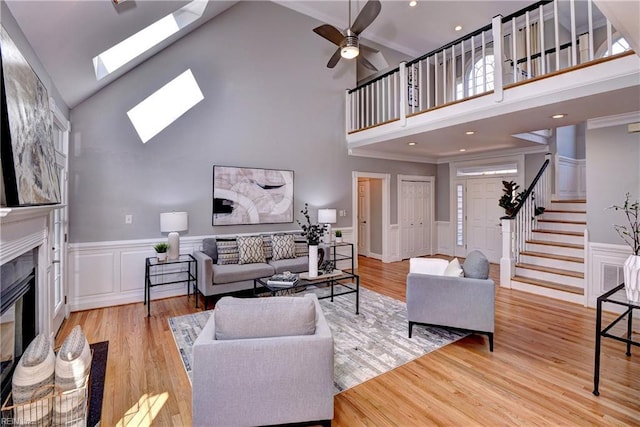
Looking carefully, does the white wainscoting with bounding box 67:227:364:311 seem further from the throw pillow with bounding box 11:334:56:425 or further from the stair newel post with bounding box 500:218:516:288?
the stair newel post with bounding box 500:218:516:288

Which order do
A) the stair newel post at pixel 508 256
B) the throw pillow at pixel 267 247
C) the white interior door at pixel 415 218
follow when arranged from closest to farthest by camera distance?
the throw pillow at pixel 267 247 → the stair newel post at pixel 508 256 → the white interior door at pixel 415 218

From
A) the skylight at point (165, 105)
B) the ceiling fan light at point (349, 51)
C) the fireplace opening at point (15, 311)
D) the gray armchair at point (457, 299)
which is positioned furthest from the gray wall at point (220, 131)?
the gray armchair at point (457, 299)

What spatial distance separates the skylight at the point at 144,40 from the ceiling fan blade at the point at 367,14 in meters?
2.14

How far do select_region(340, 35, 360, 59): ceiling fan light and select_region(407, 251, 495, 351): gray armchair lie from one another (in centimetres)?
260

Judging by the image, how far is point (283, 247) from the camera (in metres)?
4.86

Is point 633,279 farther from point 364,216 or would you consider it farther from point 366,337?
point 364,216

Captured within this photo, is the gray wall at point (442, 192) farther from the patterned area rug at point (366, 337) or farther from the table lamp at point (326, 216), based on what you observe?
the patterned area rug at point (366, 337)

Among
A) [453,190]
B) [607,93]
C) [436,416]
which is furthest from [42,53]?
[453,190]

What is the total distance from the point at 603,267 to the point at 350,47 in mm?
4251

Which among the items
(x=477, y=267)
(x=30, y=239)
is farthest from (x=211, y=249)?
(x=477, y=267)

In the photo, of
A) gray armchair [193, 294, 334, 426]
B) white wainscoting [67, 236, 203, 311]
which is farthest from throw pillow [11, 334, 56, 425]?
white wainscoting [67, 236, 203, 311]

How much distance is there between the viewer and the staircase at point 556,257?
446 centimetres

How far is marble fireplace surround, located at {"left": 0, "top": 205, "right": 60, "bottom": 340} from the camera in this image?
1523 mm

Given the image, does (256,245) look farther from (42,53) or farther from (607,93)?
(607,93)
